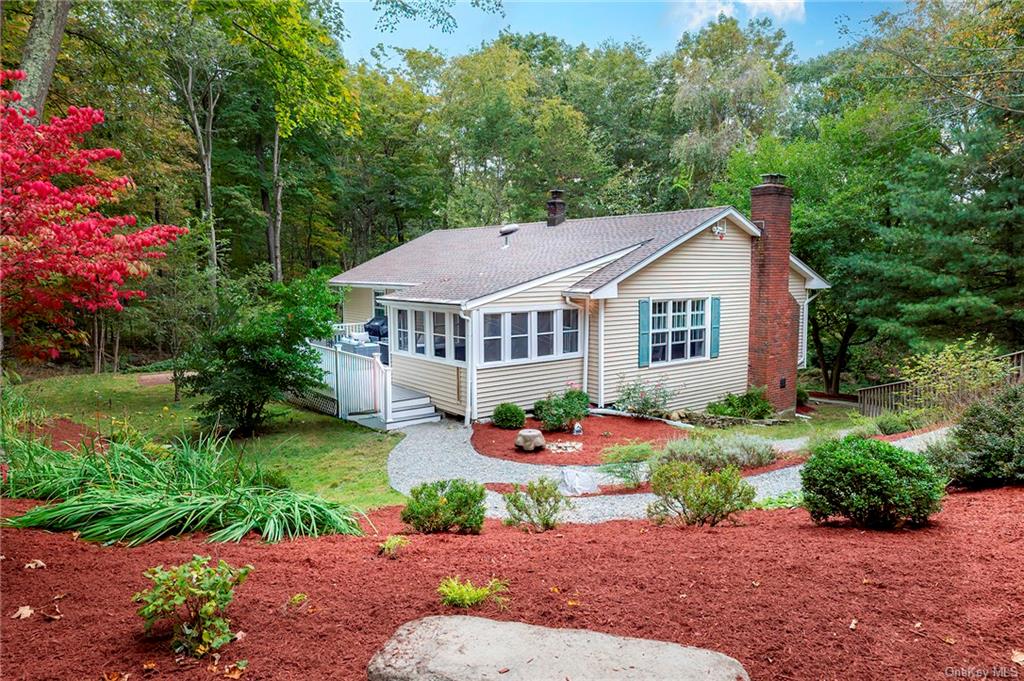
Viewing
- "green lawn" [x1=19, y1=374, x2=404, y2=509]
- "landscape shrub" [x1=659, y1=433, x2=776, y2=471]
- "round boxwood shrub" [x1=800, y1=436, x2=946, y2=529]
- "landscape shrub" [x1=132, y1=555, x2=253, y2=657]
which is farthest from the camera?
"green lawn" [x1=19, y1=374, x2=404, y2=509]

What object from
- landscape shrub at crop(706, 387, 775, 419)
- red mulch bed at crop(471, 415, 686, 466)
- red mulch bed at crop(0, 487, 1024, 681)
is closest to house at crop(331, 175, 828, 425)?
landscape shrub at crop(706, 387, 775, 419)

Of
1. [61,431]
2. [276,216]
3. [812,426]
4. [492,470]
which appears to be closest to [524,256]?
[492,470]

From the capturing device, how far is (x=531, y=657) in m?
2.81

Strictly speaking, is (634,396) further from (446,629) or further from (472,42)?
(472,42)

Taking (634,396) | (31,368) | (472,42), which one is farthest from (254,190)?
(634,396)

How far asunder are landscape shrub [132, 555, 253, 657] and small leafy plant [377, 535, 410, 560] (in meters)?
1.28

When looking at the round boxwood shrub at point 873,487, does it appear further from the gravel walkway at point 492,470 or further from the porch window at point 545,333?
the porch window at point 545,333

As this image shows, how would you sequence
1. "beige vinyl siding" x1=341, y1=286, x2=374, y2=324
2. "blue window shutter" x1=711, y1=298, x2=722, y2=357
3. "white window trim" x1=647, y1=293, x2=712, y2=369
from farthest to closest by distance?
"beige vinyl siding" x1=341, y1=286, x2=374, y2=324 → "blue window shutter" x1=711, y1=298, x2=722, y2=357 → "white window trim" x1=647, y1=293, x2=712, y2=369

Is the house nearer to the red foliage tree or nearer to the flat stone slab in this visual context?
the red foliage tree

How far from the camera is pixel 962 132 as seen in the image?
54.2ft

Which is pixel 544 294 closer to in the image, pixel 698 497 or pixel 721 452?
pixel 721 452

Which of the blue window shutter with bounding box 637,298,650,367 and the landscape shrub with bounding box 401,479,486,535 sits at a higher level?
the blue window shutter with bounding box 637,298,650,367

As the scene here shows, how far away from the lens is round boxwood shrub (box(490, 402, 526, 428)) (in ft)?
42.2

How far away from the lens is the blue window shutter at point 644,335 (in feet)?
48.1
